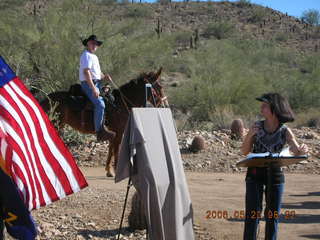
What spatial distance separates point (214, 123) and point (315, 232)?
41.3 feet

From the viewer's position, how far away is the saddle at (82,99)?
10.9m

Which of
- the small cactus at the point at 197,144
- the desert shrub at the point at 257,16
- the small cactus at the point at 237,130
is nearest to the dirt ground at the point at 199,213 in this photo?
the small cactus at the point at 197,144

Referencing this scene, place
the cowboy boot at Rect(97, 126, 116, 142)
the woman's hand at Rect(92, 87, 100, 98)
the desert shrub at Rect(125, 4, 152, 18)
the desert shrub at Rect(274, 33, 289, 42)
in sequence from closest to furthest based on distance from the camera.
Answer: the woman's hand at Rect(92, 87, 100, 98)
the cowboy boot at Rect(97, 126, 116, 142)
the desert shrub at Rect(125, 4, 152, 18)
the desert shrub at Rect(274, 33, 289, 42)

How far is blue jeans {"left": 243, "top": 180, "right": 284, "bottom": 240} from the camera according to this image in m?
5.23

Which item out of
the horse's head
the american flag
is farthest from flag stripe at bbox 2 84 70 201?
the horse's head

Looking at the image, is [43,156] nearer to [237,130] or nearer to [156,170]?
[156,170]

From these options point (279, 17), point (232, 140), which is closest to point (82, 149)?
point (232, 140)

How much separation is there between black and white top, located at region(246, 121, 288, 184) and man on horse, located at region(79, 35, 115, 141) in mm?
5387

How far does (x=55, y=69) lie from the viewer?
18.2 metres

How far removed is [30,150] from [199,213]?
14.2 feet

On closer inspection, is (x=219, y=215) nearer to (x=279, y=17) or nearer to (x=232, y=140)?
(x=232, y=140)

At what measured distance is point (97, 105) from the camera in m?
10.7

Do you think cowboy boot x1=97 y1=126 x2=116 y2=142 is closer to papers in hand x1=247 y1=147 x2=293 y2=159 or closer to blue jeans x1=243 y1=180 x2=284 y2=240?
blue jeans x1=243 y1=180 x2=284 y2=240

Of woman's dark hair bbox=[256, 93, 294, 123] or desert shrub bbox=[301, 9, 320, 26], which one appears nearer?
woman's dark hair bbox=[256, 93, 294, 123]
